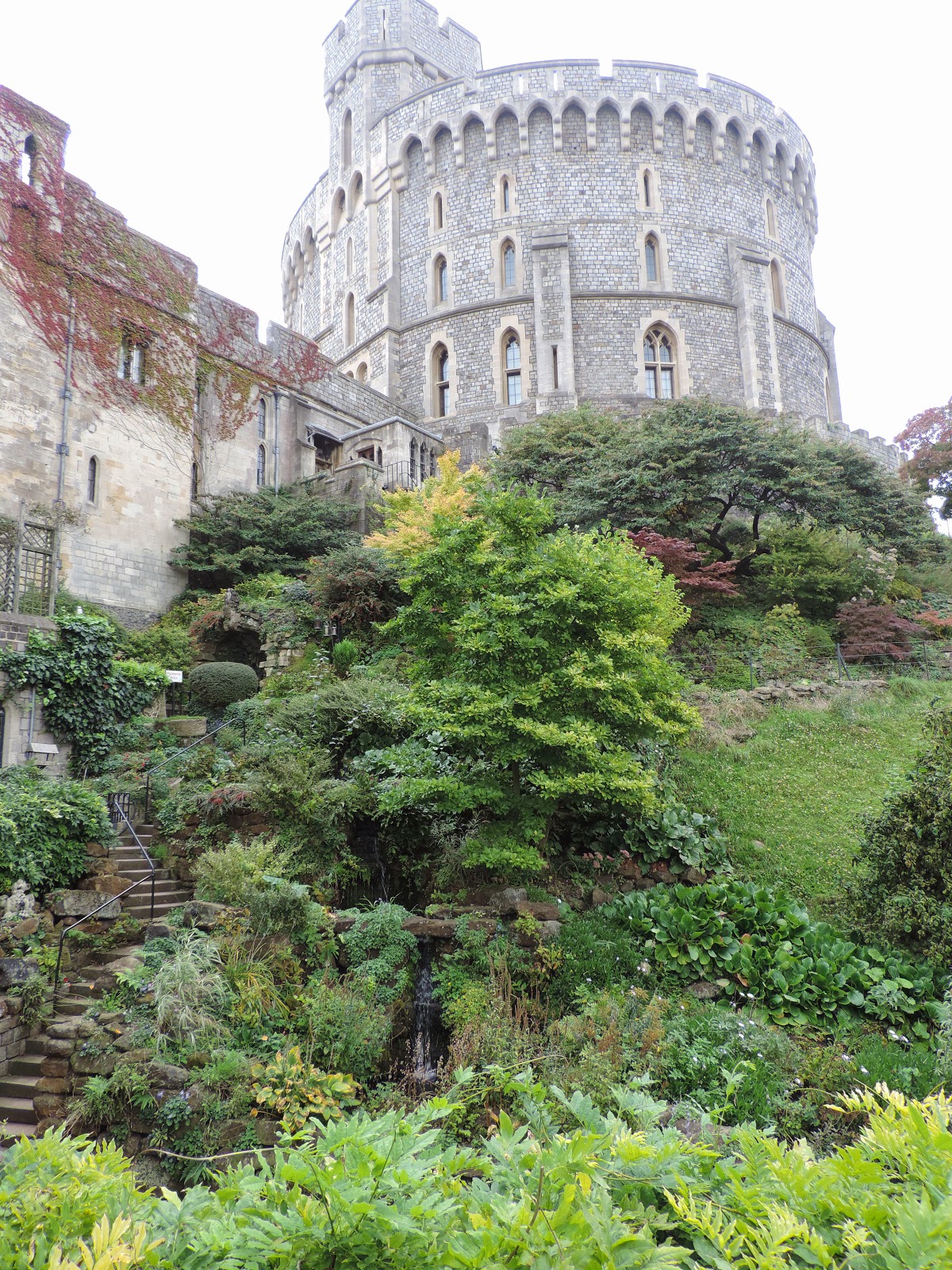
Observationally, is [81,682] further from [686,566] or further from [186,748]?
[686,566]

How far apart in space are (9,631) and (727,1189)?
535 inches

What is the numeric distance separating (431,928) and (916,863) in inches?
185

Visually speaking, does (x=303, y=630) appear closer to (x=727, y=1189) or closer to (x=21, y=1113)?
(x=21, y=1113)

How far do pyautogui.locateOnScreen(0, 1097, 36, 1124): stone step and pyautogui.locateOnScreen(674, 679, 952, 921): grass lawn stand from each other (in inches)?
301

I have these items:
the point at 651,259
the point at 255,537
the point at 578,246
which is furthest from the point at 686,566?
the point at 651,259

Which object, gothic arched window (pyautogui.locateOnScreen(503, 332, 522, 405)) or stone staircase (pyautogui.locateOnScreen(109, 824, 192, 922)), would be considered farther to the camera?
gothic arched window (pyautogui.locateOnScreen(503, 332, 522, 405))

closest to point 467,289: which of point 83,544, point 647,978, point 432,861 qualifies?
point 83,544

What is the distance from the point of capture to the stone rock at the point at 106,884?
10.0m

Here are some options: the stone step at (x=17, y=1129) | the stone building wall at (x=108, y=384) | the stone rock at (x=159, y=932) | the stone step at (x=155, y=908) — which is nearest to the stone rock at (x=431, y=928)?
the stone rock at (x=159, y=932)

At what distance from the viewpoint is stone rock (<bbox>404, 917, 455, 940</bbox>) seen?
27.0 feet

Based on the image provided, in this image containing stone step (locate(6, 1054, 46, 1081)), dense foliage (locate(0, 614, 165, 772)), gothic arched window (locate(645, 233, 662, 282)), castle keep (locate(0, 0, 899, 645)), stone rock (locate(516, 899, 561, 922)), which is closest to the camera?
stone step (locate(6, 1054, 46, 1081))

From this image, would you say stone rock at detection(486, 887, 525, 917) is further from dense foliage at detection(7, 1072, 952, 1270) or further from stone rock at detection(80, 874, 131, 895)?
dense foliage at detection(7, 1072, 952, 1270)

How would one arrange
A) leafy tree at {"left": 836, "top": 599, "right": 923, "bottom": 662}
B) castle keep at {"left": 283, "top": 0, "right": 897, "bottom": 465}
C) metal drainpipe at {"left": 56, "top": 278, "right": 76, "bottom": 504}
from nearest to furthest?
leafy tree at {"left": 836, "top": 599, "right": 923, "bottom": 662} < metal drainpipe at {"left": 56, "top": 278, "right": 76, "bottom": 504} < castle keep at {"left": 283, "top": 0, "right": 897, "bottom": 465}

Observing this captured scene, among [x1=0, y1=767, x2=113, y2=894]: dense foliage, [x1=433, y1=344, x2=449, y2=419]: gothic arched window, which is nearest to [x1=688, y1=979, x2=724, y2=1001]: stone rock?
[x1=0, y1=767, x2=113, y2=894]: dense foliage
